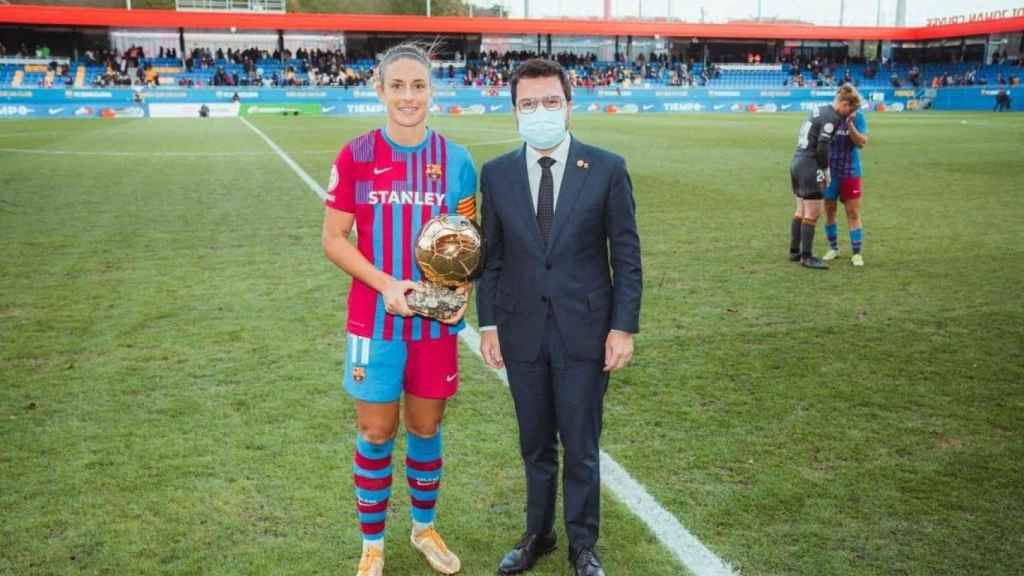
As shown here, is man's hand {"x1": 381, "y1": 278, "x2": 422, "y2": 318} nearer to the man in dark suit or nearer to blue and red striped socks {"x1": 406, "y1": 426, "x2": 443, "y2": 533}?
the man in dark suit

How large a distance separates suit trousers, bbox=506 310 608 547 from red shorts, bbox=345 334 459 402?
10.7 inches

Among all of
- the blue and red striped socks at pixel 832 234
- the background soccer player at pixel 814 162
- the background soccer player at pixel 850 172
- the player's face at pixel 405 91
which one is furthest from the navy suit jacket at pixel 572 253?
the blue and red striped socks at pixel 832 234

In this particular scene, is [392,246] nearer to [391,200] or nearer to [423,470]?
[391,200]

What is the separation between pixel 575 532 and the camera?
3.25 meters

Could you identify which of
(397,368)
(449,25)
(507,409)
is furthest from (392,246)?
(449,25)

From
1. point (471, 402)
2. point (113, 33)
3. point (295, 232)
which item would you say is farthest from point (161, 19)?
point (471, 402)

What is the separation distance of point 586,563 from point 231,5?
6358 cm

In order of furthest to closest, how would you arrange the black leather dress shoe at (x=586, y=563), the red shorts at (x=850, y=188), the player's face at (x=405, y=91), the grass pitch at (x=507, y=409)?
the red shorts at (x=850, y=188) < the grass pitch at (x=507, y=409) < the black leather dress shoe at (x=586, y=563) < the player's face at (x=405, y=91)

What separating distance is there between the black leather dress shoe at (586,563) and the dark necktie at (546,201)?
1246mm

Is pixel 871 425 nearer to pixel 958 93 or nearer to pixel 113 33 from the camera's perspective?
pixel 958 93

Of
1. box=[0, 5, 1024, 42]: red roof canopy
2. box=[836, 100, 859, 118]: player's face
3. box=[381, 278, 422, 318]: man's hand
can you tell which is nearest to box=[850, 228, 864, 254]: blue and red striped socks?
box=[836, 100, 859, 118]: player's face

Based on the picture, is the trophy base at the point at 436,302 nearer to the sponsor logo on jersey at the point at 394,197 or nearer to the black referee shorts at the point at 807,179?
the sponsor logo on jersey at the point at 394,197

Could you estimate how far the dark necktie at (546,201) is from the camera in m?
3.08

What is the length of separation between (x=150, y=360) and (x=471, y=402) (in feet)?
8.05
